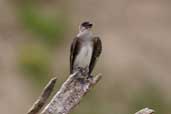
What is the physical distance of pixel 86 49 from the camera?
24.2 feet

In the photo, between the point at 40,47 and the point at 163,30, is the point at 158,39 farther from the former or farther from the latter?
the point at 40,47

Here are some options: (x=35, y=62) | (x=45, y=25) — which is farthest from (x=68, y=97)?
(x=45, y=25)

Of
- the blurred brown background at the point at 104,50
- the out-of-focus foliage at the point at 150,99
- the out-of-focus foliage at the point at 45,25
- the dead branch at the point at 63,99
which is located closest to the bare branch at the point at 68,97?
the dead branch at the point at 63,99

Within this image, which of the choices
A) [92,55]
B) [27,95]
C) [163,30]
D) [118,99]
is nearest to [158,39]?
[163,30]

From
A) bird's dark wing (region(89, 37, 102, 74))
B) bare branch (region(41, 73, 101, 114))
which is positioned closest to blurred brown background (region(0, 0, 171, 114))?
bird's dark wing (region(89, 37, 102, 74))

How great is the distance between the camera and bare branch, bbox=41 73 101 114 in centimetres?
601

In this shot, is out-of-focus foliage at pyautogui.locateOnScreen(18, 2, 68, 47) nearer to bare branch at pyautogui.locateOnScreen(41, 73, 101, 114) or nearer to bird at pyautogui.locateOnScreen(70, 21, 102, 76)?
bird at pyautogui.locateOnScreen(70, 21, 102, 76)

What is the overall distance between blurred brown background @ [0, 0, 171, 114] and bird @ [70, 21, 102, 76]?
6472 millimetres

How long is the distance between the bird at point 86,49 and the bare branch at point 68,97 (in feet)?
2.68

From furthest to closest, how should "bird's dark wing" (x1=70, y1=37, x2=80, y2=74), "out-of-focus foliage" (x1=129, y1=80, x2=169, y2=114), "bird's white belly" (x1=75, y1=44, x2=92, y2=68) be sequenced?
"out-of-focus foliage" (x1=129, y1=80, x2=169, y2=114), "bird's dark wing" (x1=70, y1=37, x2=80, y2=74), "bird's white belly" (x1=75, y1=44, x2=92, y2=68)

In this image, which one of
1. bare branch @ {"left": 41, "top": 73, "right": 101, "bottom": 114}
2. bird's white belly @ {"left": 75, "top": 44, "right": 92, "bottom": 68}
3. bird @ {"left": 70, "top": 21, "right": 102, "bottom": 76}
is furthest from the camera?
bird's white belly @ {"left": 75, "top": 44, "right": 92, "bottom": 68}

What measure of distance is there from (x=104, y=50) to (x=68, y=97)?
9.46 metres

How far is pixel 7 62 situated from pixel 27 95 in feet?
3.04

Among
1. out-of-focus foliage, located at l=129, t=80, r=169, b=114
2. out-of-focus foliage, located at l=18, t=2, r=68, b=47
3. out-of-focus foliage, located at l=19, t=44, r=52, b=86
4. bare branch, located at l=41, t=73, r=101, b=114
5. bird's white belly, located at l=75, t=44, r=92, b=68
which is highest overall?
bare branch, located at l=41, t=73, r=101, b=114
